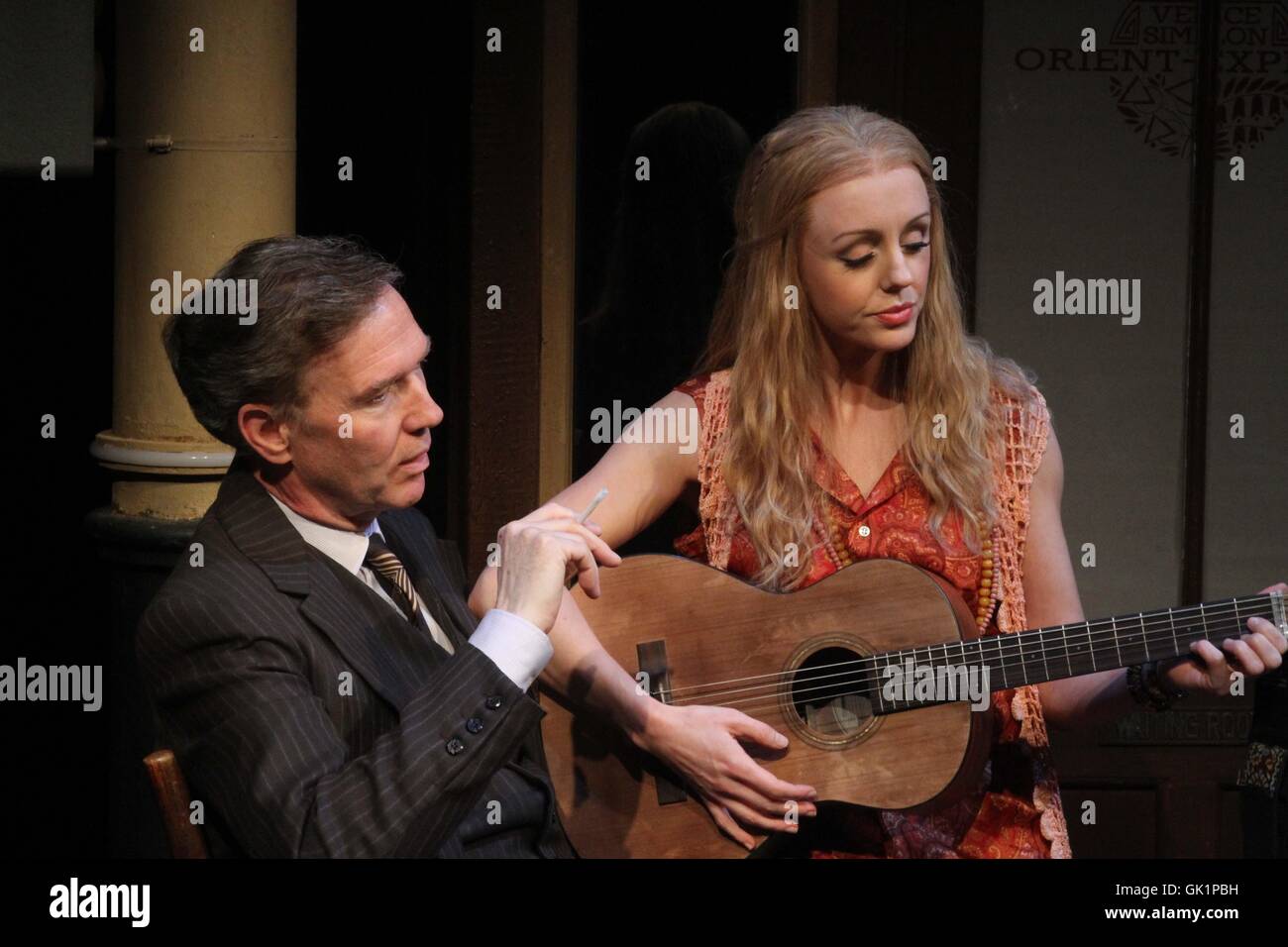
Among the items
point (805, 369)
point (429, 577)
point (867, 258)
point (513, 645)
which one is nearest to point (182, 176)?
point (429, 577)

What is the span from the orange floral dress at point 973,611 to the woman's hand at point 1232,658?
28cm

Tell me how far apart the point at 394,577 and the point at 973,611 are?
0.94m

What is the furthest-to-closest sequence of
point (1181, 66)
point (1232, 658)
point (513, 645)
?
1. point (1181, 66)
2. point (1232, 658)
3. point (513, 645)

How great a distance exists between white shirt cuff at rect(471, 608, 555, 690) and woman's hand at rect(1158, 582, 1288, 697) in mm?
1003

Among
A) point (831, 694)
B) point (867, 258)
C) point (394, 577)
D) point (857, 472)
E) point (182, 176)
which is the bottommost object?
point (831, 694)

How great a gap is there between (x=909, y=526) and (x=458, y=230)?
1942 millimetres

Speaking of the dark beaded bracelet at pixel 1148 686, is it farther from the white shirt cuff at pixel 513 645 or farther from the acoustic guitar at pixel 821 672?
the white shirt cuff at pixel 513 645

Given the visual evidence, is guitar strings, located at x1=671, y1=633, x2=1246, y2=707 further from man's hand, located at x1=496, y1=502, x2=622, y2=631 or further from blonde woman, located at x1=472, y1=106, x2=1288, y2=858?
man's hand, located at x1=496, y1=502, x2=622, y2=631

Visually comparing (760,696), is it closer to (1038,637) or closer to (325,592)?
(1038,637)

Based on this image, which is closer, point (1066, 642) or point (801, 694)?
point (1066, 642)

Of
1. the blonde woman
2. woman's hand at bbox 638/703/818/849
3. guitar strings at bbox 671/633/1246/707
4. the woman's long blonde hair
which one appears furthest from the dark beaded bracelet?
woman's hand at bbox 638/703/818/849

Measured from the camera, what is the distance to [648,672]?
2.95 meters

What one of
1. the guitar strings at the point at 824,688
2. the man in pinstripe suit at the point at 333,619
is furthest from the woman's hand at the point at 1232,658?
the man in pinstripe suit at the point at 333,619

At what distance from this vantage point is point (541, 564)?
7.94ft
